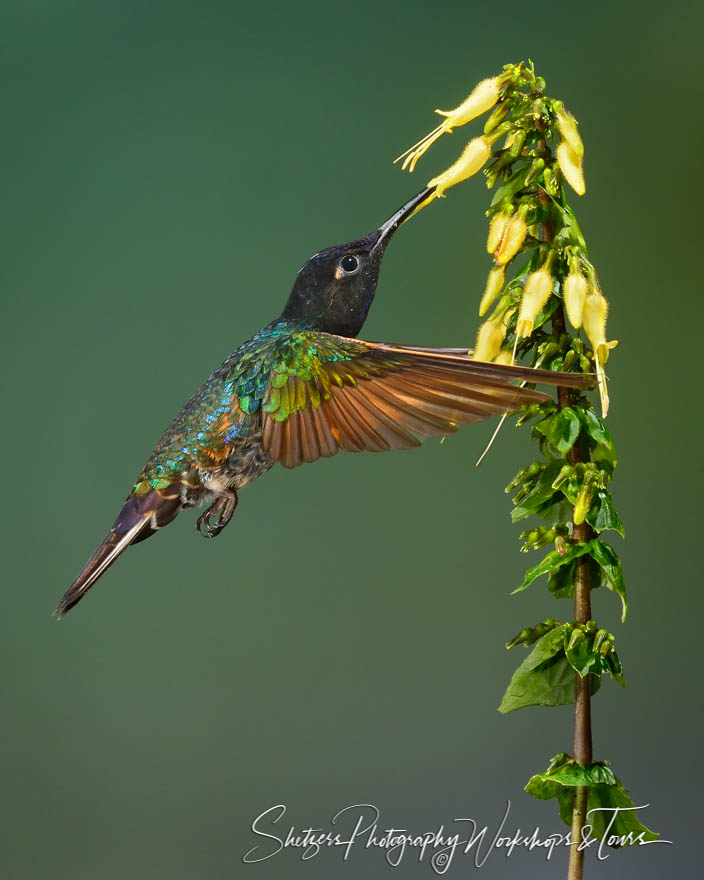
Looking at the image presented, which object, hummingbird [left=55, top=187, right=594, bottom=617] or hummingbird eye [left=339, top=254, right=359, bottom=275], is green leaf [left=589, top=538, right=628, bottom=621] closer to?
hummingbird [left=55, top=187, right=594, bottom=617]

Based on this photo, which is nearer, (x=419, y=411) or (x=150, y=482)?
(x=419, y=411)

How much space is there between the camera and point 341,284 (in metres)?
1.16

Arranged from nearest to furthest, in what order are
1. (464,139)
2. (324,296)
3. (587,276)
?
(587,276)
(324,296)
(464,139)

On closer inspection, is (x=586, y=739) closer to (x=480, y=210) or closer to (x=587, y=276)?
(x=587, y=276)

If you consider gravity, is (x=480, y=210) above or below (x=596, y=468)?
above

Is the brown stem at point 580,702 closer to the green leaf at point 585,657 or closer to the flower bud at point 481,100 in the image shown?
the green leaf at point 585,657

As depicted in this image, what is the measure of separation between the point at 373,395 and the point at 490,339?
129 millimetres

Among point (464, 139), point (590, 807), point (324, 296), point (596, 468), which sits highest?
point (464, 139)

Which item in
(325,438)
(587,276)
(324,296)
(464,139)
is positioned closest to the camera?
(587,276)

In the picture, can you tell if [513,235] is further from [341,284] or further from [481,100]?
[341,284]

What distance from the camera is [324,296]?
46.2 inches

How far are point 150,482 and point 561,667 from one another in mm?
536

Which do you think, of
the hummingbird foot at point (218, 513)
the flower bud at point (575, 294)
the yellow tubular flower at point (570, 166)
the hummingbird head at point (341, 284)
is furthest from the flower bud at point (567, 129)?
the hummingbird foot at point (218, 513)

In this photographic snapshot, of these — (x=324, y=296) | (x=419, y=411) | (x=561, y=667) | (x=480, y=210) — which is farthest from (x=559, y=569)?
(x=480, y=210)
